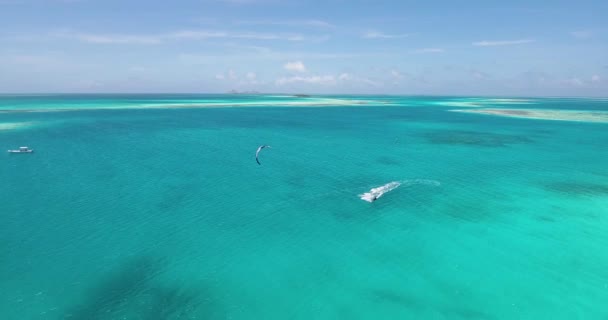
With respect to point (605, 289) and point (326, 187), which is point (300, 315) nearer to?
point (605, 289)

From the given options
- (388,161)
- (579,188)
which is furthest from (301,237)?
(579,188)

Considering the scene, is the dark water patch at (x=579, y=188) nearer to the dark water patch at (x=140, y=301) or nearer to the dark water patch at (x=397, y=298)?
the dark water patch at (x=397, y=298)

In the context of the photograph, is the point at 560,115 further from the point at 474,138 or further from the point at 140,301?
the point at 140,301

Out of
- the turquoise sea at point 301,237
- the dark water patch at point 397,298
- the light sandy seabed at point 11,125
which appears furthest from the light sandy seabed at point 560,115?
the light sandy seabed at point 11,125

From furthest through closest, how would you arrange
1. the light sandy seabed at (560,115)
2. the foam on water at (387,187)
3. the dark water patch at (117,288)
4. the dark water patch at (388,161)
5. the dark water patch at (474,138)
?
the light sandy seabed at (560,115)
the dark water patch at (474,138)
the dark water patch at (388,161)
the foam on water at (387,187)
the dark water patch at (117,288)

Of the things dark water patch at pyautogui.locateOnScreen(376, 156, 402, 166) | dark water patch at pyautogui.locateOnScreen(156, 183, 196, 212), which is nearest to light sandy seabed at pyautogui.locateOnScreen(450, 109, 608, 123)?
dark water patch at pyautogui.locateOnScreen(376, 156, 402, 166)

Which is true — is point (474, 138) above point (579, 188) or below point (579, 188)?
above
